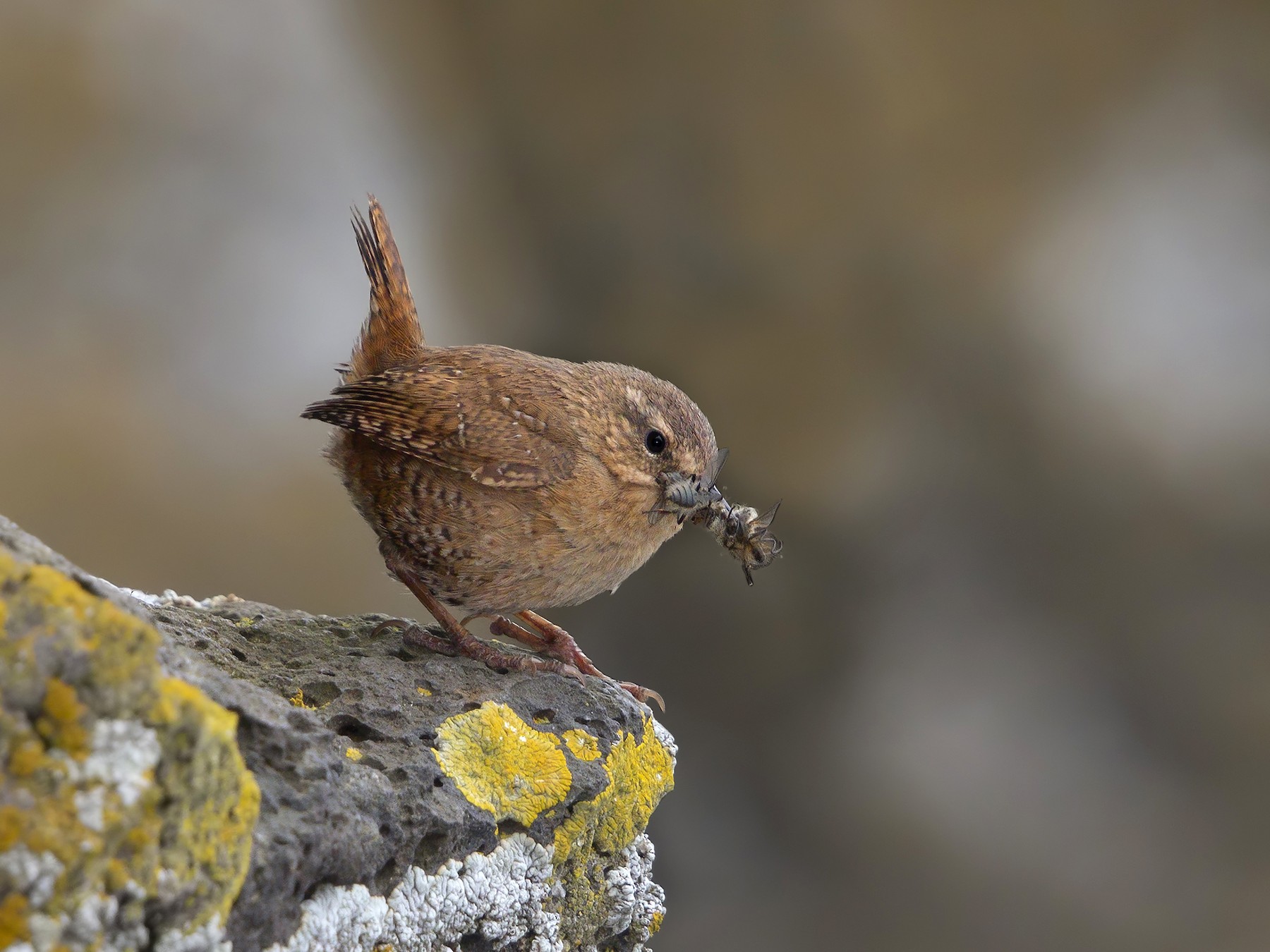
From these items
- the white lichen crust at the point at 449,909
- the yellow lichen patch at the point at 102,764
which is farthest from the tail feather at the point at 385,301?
the yellow lichen patch at the point at 102,764

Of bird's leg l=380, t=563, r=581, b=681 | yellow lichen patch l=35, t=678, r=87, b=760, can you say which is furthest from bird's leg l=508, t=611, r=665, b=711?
yellow lichen patch l=35, t=678, r=87, b=760

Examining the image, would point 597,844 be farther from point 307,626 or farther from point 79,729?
point 79,729

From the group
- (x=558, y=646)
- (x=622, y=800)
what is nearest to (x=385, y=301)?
(x=558, y=646)

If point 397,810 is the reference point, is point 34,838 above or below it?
below

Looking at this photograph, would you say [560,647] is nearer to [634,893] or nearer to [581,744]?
[581,744]

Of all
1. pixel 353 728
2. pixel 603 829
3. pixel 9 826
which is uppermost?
pixel 603 829

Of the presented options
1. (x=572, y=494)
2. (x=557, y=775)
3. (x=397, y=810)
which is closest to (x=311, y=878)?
(x=397, y=810)

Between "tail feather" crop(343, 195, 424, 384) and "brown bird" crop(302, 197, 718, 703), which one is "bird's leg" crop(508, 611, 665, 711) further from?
"tail feather" crop(343, 195, 424, 384)
